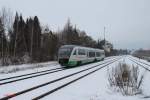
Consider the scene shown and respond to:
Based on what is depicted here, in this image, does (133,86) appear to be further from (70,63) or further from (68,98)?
(70,63)

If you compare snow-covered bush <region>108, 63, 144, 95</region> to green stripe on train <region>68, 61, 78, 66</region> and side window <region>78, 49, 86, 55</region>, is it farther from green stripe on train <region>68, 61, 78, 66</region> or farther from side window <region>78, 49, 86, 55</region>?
side window <region>78, 49, 86, 55</region>

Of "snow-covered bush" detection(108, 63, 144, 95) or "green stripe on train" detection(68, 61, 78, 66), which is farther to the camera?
"green stripe on train" detection(68, 61, 78, 66)

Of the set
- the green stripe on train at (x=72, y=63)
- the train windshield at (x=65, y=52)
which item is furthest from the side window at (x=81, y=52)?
the train windshield at (x=65, y=52)

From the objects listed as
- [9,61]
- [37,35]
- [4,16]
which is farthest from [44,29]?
[9,61]

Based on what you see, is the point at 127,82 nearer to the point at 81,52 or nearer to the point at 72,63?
the point at 72,63

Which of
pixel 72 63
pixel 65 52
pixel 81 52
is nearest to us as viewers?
pixel 65 52

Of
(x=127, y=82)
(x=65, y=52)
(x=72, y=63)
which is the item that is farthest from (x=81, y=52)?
(x=127, y=82)

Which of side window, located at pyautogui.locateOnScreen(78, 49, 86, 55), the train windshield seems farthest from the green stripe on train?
side window, located at pyautogui.locateOnScreen(78, 49, 86, 55)

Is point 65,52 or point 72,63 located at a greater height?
point 65,52

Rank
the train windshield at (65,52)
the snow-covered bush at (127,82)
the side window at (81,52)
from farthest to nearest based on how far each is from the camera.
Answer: the side window at (81,52), the train windshield at (65,52), the snow-covered bush at (127,82)

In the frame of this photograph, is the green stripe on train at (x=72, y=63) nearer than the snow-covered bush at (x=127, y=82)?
No

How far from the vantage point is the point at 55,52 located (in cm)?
4025

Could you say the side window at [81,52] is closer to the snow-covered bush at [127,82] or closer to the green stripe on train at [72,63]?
the green stripe on train at [72,63]

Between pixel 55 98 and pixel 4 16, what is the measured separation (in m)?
29.9
